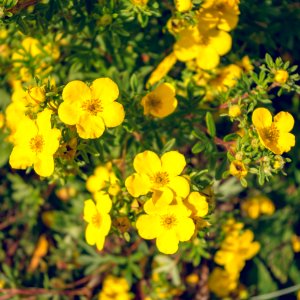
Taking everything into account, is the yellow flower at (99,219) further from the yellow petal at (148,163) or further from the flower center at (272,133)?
the flower center at (272,133)

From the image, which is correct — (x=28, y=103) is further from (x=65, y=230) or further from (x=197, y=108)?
(x=65, y=230)

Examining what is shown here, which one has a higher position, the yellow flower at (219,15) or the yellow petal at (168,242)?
the yellow flower at (219,15)

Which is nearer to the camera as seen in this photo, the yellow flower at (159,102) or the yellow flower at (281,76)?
the yellow flower at (281,76)

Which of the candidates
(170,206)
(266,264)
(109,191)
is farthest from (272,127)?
(266,264)

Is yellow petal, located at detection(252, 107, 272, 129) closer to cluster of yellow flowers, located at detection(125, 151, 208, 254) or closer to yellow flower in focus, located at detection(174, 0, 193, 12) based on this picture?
cluster of yellow flowers, located at detection(125, 151, 208, 254)

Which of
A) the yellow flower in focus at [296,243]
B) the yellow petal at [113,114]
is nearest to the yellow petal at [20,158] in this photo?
the yellow petal at [113,114]

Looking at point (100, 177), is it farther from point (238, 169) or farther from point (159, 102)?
point (238, 169)
